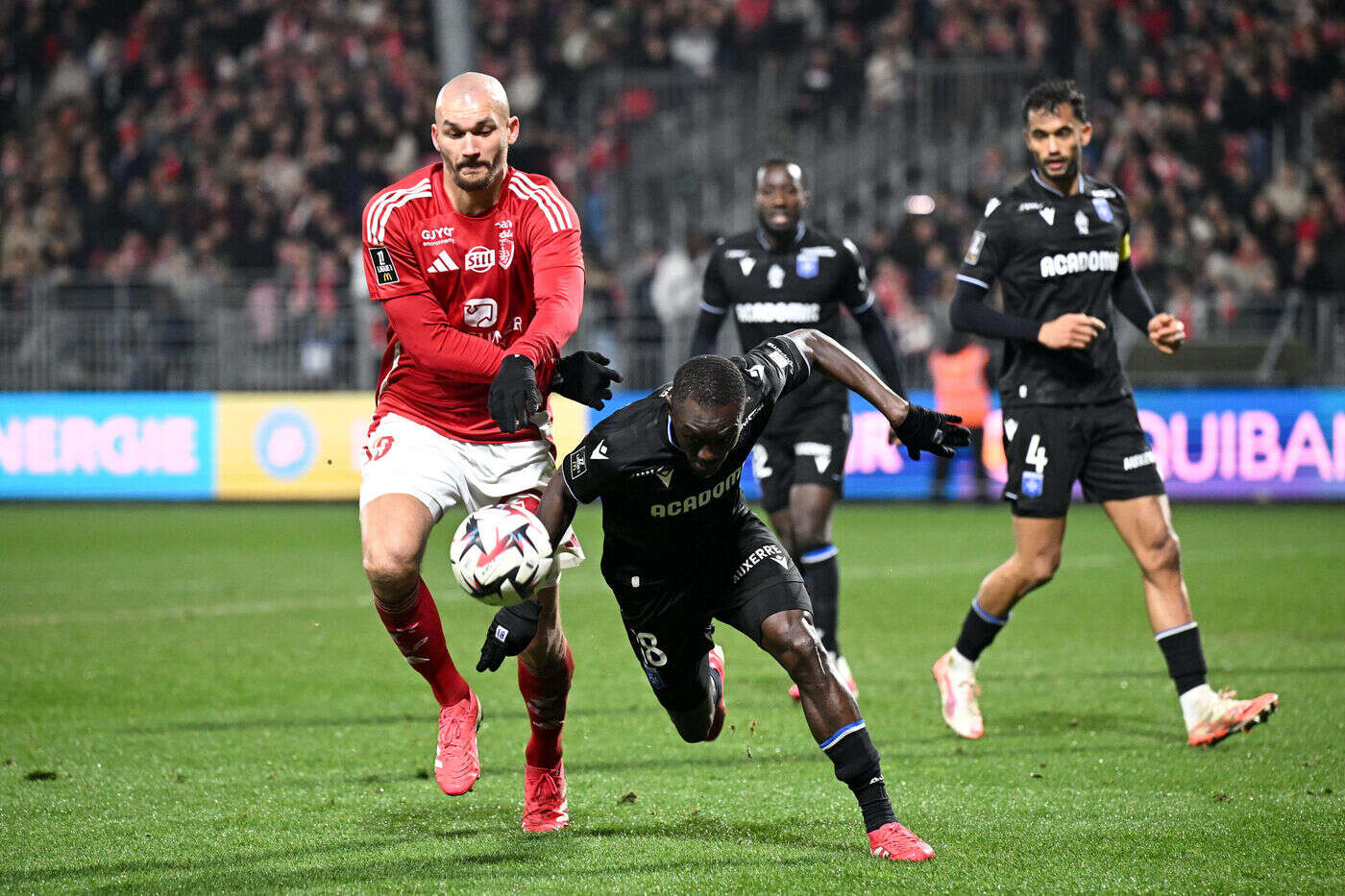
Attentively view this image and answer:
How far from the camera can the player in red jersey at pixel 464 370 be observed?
5.18 meters

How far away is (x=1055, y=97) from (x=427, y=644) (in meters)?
3.35

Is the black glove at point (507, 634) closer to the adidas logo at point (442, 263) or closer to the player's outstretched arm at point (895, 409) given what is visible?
the player's outstretched arm at point (895, 409)

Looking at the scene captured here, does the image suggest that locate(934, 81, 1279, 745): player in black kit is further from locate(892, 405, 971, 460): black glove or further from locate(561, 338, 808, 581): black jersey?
locate(561, 338, 808, 581): black jersey

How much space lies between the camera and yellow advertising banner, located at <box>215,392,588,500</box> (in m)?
18.4

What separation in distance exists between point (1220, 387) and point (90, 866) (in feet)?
48.0

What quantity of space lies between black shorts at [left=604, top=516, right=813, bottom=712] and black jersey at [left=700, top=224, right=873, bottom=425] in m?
3.05

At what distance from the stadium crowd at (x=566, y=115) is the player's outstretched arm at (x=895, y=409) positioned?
13.5m

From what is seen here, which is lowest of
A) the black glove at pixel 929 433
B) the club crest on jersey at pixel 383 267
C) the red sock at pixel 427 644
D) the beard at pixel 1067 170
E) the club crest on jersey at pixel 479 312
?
the red sock at pixel 427 644

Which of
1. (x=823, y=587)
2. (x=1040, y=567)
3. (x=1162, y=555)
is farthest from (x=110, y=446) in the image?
(x=1162, y=555)

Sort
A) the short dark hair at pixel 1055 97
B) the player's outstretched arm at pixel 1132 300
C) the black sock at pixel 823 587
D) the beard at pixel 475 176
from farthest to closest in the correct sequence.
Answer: the black sock at pixel 823 587, the player's outstretched arm at pixel 1132 300, the short dark hair at pixel 1055 97, the beard at pixel 475 176

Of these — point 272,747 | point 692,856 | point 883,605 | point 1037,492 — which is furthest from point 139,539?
point 692,856

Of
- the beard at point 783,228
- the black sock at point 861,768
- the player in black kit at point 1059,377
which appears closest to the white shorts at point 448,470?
the black sock at point 861,768

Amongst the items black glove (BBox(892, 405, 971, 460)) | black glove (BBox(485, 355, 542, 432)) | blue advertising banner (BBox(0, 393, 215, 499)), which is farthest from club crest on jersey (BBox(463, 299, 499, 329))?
blue advertising banner (BBox(0, 393, 215, 499))

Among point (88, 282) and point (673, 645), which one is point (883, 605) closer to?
point (673, 645)
